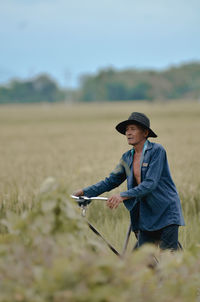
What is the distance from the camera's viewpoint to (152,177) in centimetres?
394

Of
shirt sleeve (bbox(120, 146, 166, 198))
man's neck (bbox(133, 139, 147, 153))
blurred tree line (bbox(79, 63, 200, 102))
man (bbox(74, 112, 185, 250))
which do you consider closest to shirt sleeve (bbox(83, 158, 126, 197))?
man (bbox(74, 112, 185, 250))

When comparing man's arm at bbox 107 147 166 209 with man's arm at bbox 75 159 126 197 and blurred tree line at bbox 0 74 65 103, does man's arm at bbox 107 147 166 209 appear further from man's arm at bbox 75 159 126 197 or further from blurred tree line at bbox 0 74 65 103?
blurred tree line at bbox 0 74 65 103

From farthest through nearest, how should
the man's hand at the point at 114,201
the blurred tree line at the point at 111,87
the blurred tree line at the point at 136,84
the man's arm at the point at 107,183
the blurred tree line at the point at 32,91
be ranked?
the blurred tree line at the point at 32,91 < the blurred tree line at the point at 111,87 < the blurred tree line at the point at 136,84 < the man's arm at the point at 107,183 < the man's hand at the point at 114,201

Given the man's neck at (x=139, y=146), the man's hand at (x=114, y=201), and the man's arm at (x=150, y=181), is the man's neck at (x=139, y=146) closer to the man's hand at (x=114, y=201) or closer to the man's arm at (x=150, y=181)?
the man's arm at (x=150, y=181)

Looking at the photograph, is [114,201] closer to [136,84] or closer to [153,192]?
[153,192]

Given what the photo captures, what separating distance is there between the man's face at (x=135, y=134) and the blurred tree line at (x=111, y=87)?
145919mm

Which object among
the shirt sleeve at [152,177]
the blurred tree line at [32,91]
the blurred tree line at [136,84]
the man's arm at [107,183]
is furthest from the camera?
the blurred tree line at [32,91]

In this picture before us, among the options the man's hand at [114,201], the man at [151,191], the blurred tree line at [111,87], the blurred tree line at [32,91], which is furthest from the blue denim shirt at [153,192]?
the blurred tree line at [32,91]

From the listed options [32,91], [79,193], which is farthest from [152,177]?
[32,91]

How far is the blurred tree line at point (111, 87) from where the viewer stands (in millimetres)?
159363

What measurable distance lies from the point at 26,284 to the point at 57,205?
1.35ft

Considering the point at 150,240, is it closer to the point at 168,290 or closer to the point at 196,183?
the point at 168,290

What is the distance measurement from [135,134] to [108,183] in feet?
1.49

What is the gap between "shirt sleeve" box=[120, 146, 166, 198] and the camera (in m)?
3.84
